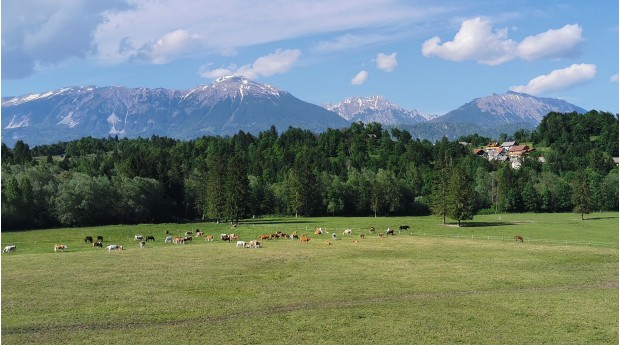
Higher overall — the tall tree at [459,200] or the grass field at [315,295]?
the tall tree at [459,200]

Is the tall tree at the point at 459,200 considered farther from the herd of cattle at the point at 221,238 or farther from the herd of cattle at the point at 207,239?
the herd of cattle at the point at 207,239

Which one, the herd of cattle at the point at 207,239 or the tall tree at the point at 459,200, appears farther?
the tall tree at the point at 459,200

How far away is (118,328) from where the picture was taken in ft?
101

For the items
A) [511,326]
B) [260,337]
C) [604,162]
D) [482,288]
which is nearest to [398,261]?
[482,288]

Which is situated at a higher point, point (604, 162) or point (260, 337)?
point (604, 162)

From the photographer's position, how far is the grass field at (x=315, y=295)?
29938 mm

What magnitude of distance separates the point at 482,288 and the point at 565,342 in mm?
13500

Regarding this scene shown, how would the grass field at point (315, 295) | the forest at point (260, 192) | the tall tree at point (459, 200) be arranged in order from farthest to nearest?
the forest at point (260, 192) < the tall tree at point (459, 200) < the grass field at point (315, 295)

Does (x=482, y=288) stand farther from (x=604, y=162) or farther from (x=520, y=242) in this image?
(x=604, y=162)

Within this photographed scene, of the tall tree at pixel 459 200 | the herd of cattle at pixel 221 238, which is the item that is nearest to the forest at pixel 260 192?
the tall tree at pixel 459 200

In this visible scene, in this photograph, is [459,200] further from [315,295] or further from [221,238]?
[315,295]

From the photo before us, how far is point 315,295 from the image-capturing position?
1533 inches

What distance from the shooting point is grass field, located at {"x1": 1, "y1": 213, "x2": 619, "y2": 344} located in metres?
29.9

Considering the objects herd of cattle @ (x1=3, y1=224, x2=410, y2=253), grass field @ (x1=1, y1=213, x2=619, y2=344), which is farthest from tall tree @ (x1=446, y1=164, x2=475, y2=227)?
grass field @ (x1=1, y1=213, x2=619, y2=344)
